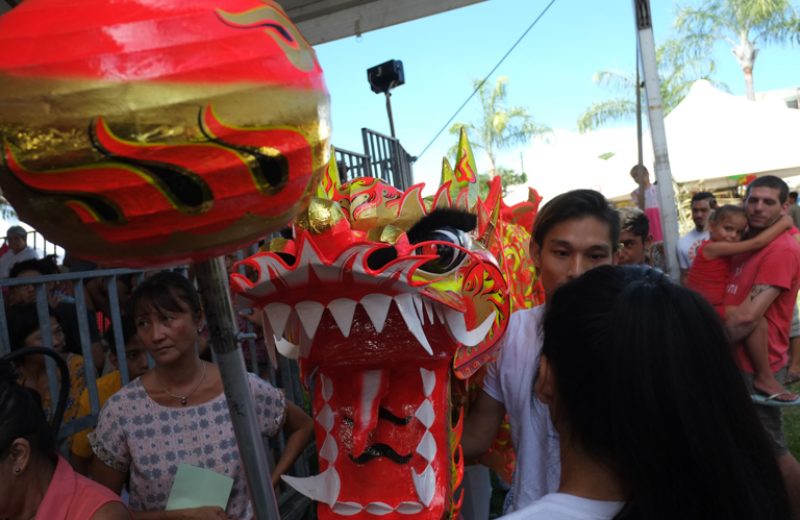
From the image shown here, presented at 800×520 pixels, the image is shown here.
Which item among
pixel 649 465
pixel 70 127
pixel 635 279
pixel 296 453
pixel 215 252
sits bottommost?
pixel 296 453

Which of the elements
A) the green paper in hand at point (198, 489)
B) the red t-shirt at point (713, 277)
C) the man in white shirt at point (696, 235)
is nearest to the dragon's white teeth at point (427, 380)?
the green paper in hand at point (198, 489)

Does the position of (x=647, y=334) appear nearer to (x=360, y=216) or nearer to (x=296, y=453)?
(x=360, y=216)

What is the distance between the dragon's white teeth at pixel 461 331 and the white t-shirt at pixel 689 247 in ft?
16.2

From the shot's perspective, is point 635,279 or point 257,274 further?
point 257,274

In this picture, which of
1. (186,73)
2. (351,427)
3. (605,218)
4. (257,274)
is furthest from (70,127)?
(605,218)

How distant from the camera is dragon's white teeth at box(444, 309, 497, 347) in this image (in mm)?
1763

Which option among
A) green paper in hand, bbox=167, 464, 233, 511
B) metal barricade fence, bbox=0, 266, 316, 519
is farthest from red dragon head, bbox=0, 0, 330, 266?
metal barricade fence, bbox=0, 266, 316, 519

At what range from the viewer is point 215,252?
912 millimetres

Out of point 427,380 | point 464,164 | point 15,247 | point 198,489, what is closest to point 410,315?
point 427,380

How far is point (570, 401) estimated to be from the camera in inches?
45.2

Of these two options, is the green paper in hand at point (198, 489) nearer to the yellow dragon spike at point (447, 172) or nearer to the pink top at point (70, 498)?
the pink top at point (70, 498)

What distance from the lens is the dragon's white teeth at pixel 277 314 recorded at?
1.57 metres

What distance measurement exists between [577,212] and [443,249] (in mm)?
478

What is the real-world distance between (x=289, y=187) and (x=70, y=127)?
26 centimetres
